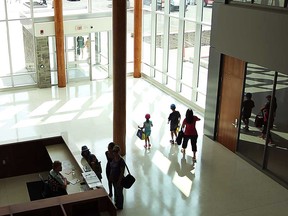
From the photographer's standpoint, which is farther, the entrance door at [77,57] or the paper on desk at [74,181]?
the entrance door at [77,57]

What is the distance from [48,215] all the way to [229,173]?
4.96 meters

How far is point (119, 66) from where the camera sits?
10461mm

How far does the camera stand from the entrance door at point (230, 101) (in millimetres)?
11445

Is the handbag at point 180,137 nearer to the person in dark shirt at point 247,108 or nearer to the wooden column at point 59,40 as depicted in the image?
the person in dark shirt at point 247,108

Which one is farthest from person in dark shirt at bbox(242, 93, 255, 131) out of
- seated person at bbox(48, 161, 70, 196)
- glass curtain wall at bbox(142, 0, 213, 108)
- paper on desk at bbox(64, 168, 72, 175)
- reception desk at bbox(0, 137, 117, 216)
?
seated person at bbox(48, 161, 70, 196)

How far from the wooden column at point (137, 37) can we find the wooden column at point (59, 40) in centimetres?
320

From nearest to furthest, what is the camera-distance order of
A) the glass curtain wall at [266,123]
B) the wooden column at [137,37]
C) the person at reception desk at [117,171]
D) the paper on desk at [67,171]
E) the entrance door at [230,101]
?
the person at reception desk at [117,171]
the paper on desk at [67,171]
the glass curtain wall at [266,123]
the entrance door at [230,101]
the wooden column at [137,37]

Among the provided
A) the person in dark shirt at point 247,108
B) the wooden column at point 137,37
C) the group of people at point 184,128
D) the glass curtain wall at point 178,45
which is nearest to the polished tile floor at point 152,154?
the group of people at point 184,128

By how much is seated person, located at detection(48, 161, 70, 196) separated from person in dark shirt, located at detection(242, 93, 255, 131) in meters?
5.29

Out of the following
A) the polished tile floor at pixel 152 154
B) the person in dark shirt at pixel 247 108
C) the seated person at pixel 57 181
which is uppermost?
the person in dark shirt at pixel 247 108

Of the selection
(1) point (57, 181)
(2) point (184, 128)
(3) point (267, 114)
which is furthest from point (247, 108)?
(1) point (57, 181)

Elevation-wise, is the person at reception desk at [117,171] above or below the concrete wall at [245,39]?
below

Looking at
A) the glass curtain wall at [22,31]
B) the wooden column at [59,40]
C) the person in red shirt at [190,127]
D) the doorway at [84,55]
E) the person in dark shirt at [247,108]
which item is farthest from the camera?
the doorway at [84,55]

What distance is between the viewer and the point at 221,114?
12.3 metres
